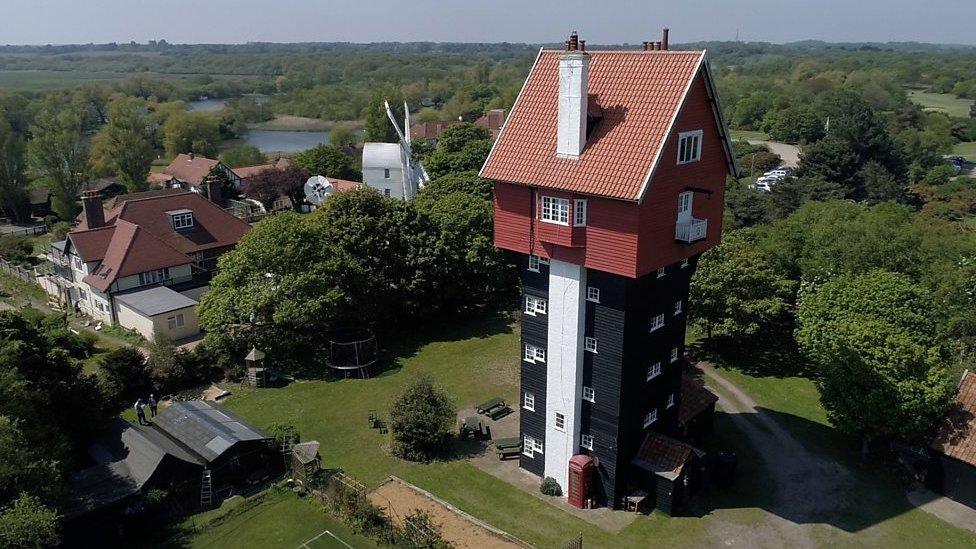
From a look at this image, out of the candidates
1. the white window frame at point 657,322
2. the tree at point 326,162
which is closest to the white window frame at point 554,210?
the white window frame at point 657,322

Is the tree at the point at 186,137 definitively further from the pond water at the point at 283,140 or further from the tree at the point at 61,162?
the pond water at the point at 283,140

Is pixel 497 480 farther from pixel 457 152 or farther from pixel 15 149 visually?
pixel 15 149

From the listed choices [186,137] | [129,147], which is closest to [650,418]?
[129,147]

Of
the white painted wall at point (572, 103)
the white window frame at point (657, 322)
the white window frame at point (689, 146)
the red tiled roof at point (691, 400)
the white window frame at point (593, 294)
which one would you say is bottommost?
the red tiled roof at point (691, 400)

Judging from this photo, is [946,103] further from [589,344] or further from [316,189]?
[589,344]

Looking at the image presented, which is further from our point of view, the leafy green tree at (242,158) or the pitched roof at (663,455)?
the leafy green tree at (242,158)

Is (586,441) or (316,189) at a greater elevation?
(316,189)

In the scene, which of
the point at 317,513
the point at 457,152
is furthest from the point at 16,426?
the point at 457,152
